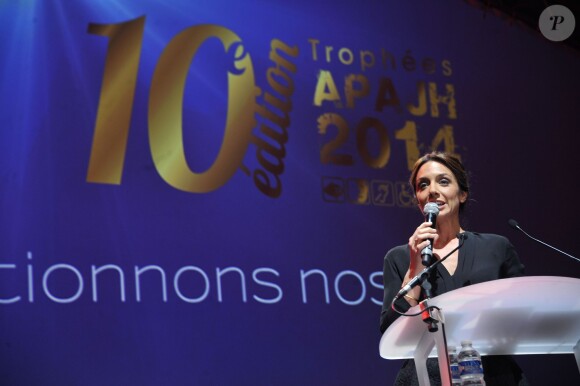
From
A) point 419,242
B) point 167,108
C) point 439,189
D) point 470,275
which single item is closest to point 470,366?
point 419,242

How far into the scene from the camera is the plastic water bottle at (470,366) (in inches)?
68.6

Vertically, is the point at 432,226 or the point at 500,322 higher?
the point at 432,226

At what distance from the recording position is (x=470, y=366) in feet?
5.78

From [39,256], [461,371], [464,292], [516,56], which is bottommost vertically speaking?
[461,371]

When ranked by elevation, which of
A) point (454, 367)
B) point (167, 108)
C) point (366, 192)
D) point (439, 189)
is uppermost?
point (167, 108)

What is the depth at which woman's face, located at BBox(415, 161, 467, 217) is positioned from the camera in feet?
7.79

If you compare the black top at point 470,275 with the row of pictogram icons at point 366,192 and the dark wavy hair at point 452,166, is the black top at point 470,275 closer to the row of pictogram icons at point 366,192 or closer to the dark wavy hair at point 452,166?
the dark wavy hair at point 452,166

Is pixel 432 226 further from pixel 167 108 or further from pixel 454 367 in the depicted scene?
pixel 167 108

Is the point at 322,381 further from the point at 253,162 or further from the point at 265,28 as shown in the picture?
the point at 265,28

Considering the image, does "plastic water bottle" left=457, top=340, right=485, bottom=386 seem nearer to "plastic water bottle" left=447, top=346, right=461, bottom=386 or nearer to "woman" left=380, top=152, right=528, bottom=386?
"plastic water bottle" left=447, top=346, right=461, bottom=386

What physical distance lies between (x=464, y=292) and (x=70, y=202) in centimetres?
236

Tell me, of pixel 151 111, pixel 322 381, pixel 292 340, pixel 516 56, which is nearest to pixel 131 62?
pixel 151 111

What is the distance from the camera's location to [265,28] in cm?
430

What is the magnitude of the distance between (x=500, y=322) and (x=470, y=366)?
0.13 m
